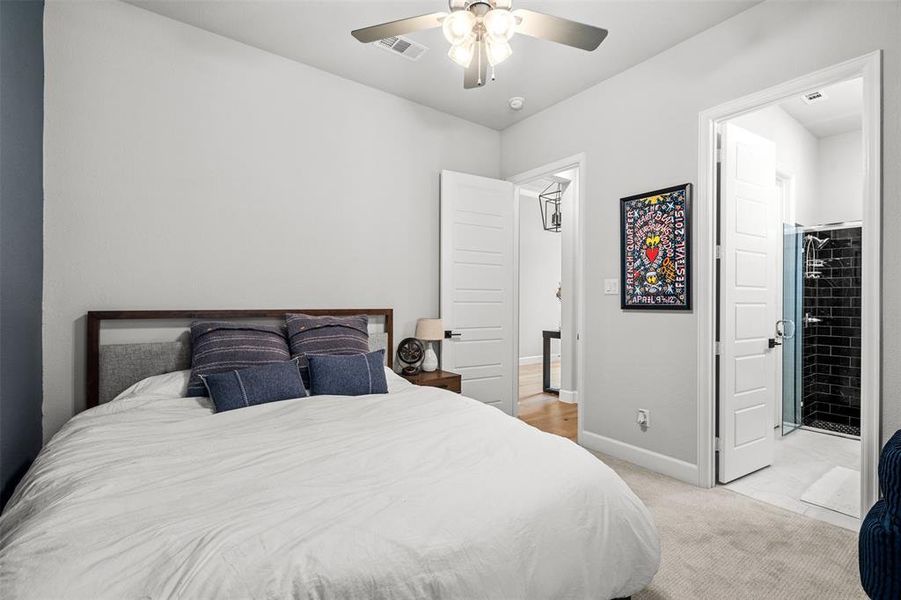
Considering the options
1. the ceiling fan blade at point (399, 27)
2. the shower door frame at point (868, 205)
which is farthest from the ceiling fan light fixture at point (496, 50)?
the shower door frame at point (868, 205)

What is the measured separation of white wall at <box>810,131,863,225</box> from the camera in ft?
13.4

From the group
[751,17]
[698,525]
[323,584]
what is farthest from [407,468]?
[751,17]

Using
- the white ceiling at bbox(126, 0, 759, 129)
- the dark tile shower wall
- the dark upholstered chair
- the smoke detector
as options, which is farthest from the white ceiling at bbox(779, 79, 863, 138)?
the dark upholstered chair

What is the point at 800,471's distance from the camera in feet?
9.86

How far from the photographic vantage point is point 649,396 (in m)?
3.03

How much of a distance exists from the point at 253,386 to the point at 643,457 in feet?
8.63

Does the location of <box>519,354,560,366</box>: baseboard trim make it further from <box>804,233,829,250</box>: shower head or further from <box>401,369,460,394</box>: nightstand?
<box>804,233,829,250</box>: shower head

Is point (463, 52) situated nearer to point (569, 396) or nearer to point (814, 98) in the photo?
point (814, 98)

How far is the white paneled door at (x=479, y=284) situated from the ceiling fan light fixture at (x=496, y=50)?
1.81 m

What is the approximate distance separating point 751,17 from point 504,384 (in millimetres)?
3158

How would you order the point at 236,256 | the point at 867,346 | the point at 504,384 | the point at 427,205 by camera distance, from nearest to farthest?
1. the point at 867,346
2. the point at 236,256
3. the point at 427,205
4. the point at 504,384

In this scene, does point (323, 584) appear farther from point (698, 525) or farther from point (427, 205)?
point (427, 205)

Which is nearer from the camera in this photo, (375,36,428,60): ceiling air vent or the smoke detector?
(375,36,428,60): ceiling air vent

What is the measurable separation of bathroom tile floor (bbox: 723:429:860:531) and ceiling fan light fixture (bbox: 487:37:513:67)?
288cm
